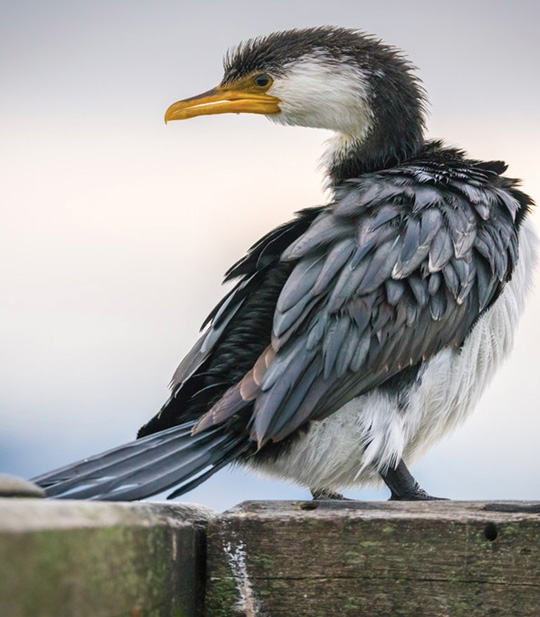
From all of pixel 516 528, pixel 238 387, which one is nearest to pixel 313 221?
pixel 238 387

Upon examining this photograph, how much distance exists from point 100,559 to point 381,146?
2.61 m

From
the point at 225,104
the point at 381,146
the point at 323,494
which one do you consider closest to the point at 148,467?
the point at 323,494

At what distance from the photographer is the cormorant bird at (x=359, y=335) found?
114 inches

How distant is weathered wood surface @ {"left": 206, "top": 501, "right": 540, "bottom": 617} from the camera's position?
182 centimetres

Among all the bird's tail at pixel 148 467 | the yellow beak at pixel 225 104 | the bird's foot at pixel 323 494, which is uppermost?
the yellow beak at pixel 225 104

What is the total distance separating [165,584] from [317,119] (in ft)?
8.37

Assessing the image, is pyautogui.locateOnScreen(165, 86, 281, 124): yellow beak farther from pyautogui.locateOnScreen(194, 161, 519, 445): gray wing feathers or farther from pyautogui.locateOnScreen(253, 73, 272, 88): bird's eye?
pyautogui.locateOnScreen(194, 161, 519, 445): gray wing feathers

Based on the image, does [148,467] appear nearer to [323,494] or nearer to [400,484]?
[400,484]

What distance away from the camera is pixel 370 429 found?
3.07 m

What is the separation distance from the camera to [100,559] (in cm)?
140

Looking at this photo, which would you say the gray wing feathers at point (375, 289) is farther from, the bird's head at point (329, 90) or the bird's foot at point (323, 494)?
the bird's foot at point (323, 494)

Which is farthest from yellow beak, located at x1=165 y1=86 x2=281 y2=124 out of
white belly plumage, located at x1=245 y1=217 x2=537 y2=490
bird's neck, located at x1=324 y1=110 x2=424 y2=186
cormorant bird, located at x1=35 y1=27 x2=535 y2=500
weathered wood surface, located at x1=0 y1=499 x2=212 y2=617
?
weathered wood surface, located at x1=0 y1=499 x2=212 y2=617

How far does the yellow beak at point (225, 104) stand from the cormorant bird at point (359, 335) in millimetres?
608

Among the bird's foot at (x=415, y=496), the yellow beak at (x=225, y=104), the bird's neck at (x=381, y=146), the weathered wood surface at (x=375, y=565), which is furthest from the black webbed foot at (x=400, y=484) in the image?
the yellow beak at (x=225, y=104)
